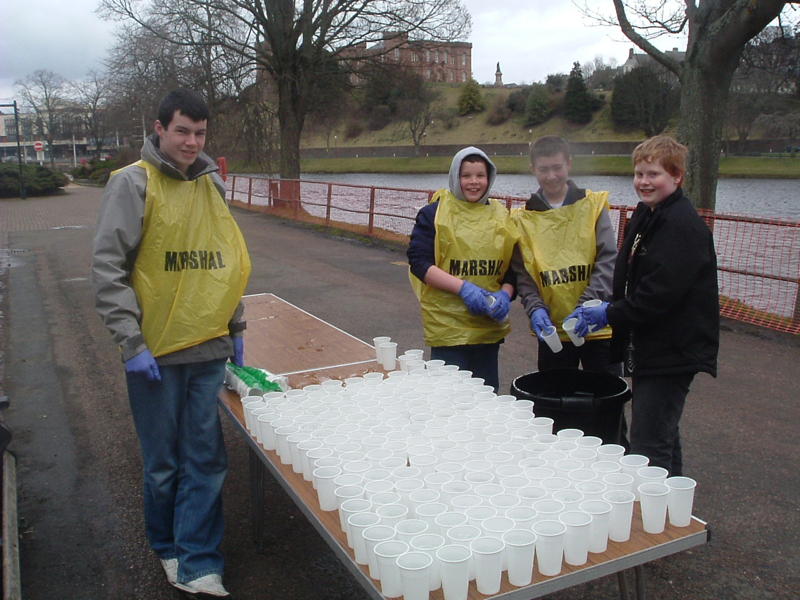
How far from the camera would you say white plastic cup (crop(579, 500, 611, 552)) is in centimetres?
191

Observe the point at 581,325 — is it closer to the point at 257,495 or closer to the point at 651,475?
the point at 651,475

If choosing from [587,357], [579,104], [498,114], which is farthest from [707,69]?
[498,114]

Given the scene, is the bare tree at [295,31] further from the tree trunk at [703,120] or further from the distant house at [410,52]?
the tree trunk at [703,120]

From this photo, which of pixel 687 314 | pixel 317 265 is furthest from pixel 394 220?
pixel 687 314

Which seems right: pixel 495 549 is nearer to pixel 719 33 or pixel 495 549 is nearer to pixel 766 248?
pixel 766 248

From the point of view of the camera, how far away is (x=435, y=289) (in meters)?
3.67

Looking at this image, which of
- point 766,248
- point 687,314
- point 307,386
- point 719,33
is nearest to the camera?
point 687,314

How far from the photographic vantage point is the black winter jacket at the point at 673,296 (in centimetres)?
276

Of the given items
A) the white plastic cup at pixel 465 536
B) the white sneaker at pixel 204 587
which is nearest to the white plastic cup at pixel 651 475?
the white plastic cup at pixel 465 536

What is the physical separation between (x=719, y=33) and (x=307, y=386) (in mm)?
8199

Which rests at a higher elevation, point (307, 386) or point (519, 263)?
point (519, 263)

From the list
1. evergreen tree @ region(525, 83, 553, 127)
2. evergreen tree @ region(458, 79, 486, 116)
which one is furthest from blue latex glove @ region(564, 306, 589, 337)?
evergreen tree @ region(458, 79, 486, 116)

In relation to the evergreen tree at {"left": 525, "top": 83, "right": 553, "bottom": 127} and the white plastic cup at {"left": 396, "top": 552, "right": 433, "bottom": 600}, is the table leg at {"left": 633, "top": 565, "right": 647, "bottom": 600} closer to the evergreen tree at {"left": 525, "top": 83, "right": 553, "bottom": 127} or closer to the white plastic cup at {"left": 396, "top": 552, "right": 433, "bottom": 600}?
the white plastic cup at {"left": 396, "top": 552, "right": 433, "bottom": 600}

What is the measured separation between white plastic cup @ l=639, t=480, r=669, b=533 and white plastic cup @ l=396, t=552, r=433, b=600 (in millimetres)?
696
